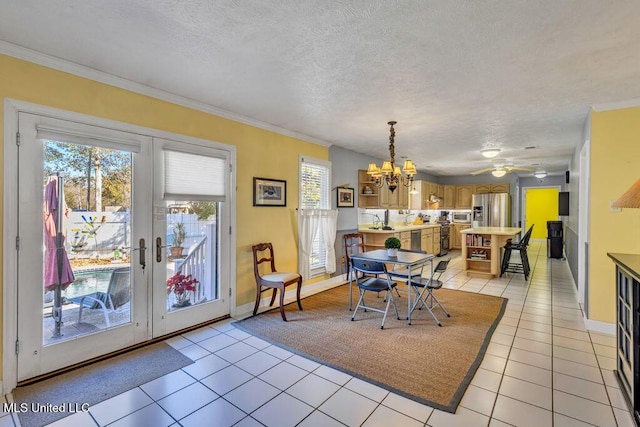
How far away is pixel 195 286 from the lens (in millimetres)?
3518

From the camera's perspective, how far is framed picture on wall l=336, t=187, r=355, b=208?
568 centimetres

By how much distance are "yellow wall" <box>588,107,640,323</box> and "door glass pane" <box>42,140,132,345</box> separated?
4911 millimetres

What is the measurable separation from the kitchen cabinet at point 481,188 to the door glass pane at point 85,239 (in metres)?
9.49

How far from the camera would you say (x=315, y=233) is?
495 centimetres

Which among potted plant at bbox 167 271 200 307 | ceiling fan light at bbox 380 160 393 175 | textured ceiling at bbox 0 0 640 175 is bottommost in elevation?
→ potted plant at bbox 167 271 200 307

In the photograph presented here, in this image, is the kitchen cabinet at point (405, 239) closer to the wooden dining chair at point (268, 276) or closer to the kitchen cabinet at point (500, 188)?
the wooden dining chair at point (268, 276)

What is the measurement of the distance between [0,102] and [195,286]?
2.28 metres

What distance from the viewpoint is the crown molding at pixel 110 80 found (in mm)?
2279

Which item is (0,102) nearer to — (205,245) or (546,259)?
(205,245)

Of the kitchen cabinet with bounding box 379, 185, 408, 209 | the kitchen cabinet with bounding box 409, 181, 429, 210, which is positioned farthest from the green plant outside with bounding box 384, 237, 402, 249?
the kitchen cabinet with bounding box 409, 181, 429, 210

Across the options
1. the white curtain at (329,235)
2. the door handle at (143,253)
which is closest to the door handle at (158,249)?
the door handle at (143,253)

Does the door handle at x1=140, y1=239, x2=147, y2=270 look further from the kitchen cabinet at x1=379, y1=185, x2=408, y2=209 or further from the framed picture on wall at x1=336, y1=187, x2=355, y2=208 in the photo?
the kitchen cabinet at x1=379, y1=185, x2=408, y2=209

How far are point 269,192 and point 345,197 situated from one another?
1.96 m

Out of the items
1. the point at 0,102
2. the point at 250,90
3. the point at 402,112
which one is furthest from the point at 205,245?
the point at 402,112
